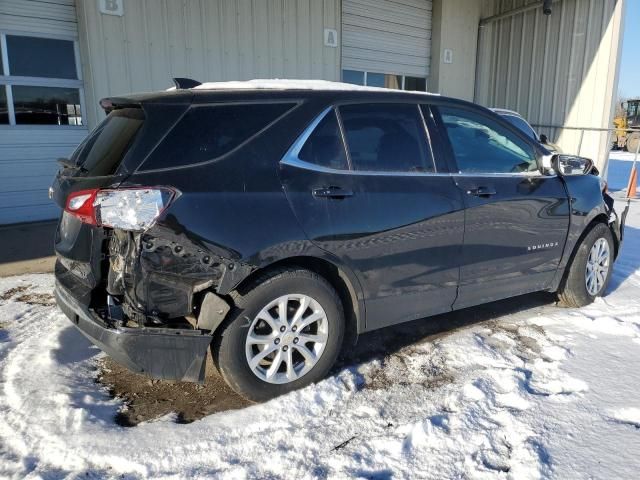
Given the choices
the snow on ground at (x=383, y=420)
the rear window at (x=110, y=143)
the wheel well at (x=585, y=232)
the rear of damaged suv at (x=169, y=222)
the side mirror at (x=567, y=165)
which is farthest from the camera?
the wheel well at (x=585, y=232)

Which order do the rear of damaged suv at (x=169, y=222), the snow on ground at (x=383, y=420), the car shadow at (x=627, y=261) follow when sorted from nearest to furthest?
the snow on ground at (x=383, y=420) < the rear of damaged suv at (x=169, y=222) < the car shadow at (x=627, y=261)

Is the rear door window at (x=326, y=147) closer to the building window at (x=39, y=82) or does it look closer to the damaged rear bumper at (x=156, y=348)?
the damaged rear bumper at (x=156, y=348)

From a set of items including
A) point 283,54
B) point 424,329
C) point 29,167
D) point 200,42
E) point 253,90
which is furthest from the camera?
point 283,54

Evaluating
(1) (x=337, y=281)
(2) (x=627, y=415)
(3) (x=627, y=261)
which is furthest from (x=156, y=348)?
(3) (x=627, y=261)

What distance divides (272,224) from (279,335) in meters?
Result: 0.64

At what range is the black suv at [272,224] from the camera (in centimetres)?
→ 274

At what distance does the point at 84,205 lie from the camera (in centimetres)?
274

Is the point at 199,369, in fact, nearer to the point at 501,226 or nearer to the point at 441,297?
the point at 441,297

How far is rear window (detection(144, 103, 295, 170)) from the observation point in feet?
9.13

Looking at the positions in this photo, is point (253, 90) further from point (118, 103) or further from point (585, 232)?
point (585, 232)

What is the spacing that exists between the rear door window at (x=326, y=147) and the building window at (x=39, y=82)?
6.10 meters

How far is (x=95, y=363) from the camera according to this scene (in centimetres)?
363

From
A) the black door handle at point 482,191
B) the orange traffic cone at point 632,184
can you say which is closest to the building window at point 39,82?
the black door handle at point 482,191

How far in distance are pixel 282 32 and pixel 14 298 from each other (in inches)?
263
